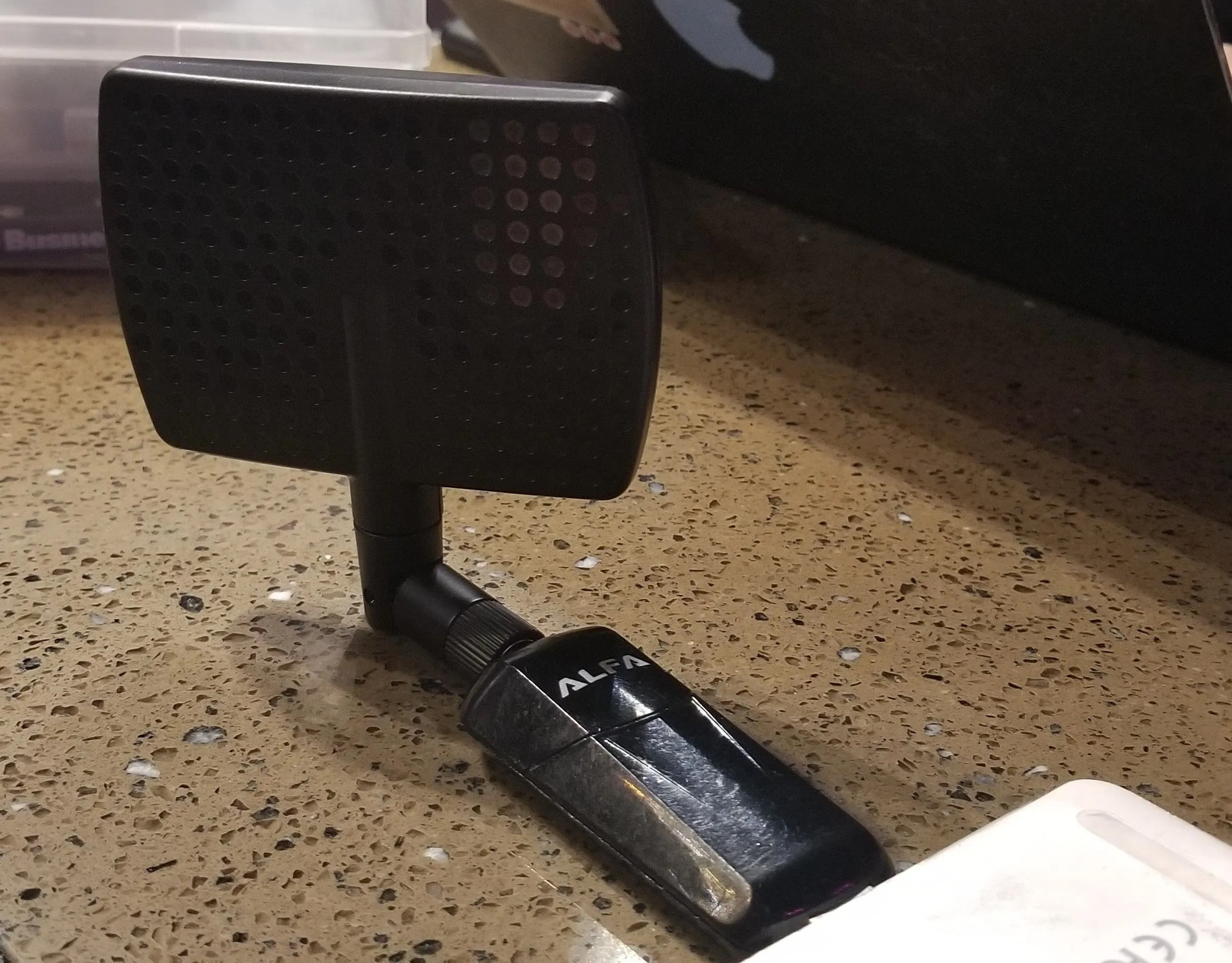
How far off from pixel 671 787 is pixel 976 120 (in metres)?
0.38

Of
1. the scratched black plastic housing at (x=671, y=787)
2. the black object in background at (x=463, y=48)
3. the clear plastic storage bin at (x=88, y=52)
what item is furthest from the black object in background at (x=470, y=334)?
the black object in background at (x=463, y=48)

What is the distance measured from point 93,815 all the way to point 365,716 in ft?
0.31

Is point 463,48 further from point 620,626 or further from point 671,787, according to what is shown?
point 671,787

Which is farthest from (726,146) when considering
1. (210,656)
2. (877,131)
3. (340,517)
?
(210,656)

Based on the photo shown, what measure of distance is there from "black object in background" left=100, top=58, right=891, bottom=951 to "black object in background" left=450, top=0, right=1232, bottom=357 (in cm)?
23

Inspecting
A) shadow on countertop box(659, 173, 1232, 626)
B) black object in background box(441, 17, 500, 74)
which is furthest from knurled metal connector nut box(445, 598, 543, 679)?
black object in background box(441, 17, 500, 74)

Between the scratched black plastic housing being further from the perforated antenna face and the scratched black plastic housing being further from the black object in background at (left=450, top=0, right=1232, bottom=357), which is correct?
the black object in background at (left=450, top=0, right=1232, bottom=357)

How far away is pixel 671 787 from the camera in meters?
0.38

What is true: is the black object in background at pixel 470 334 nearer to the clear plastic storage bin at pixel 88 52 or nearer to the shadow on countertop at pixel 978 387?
the shadow on countertop at pixel 978 387

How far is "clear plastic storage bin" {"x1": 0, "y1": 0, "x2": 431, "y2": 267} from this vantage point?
0.77 meters

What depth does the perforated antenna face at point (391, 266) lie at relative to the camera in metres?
0.38

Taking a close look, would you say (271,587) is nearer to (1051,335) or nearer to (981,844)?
(981,844)

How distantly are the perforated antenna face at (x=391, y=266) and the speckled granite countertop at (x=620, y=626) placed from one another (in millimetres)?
102

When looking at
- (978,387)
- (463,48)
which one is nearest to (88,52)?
(463,48)
